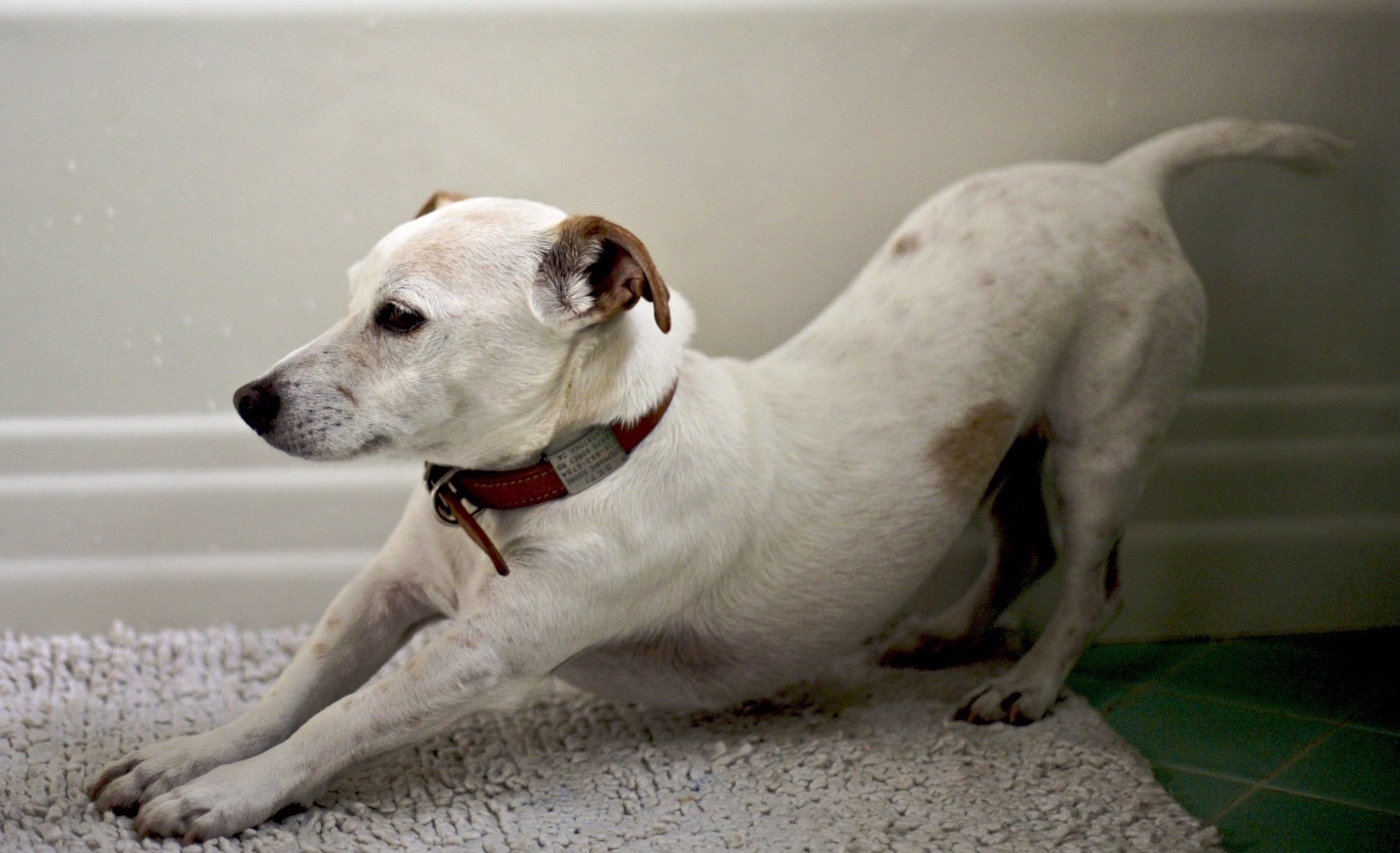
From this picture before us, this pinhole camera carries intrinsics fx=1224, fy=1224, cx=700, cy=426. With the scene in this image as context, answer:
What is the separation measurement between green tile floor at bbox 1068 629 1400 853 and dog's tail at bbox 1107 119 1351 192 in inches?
32.5

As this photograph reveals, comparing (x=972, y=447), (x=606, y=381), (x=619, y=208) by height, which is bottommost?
(x=972, y=447)

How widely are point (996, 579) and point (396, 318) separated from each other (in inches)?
46.5

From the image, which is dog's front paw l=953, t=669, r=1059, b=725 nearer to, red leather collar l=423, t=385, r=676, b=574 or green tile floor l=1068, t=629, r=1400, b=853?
green tile floor l=1068, t=629, r=1400, b=853

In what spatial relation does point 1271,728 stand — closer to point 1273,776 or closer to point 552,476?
point 1273,776

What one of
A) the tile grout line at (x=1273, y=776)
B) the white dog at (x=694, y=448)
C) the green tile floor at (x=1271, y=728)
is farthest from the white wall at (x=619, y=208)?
the tile grout line at (x=1273, y=776)

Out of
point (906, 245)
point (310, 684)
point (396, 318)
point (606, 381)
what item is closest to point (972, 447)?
point (906, 245)

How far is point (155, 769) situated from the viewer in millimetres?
1481

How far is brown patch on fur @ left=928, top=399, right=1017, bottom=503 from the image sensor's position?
1.76 m

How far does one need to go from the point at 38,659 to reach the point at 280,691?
0.62 meters

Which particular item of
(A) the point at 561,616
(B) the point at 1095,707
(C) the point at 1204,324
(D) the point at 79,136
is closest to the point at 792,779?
(A) the point at 561,616

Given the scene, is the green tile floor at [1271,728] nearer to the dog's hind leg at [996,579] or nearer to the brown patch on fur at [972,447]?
the dog's hind leg at [996,579]

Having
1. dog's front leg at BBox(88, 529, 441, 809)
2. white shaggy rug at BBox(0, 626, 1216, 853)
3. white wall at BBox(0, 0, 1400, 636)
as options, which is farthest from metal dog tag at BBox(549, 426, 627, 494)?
white wall at BBox(0, 0, 1400, 636)

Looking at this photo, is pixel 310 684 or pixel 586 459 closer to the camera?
pixel 586 459

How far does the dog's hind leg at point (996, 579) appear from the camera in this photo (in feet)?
6.90
